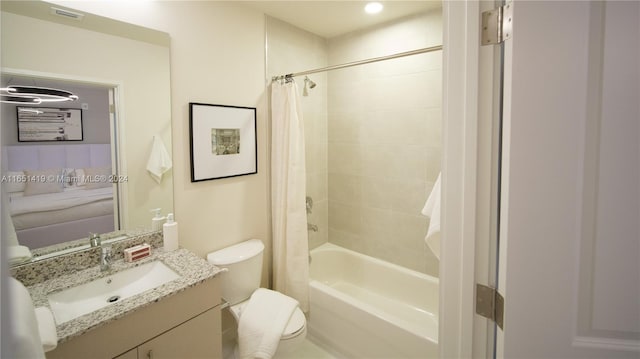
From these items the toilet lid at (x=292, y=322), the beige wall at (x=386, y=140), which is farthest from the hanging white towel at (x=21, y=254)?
the beige wall at (x=386, y=140)

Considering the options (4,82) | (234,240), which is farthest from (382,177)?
(4,82)

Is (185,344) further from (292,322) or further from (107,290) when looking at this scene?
(292,322)

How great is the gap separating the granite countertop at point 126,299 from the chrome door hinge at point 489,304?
49.1 inches

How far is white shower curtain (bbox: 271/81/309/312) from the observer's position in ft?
7.57

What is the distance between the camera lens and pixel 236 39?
2.23 metres

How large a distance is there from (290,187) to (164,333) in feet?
3.97

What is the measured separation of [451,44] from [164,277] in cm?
173

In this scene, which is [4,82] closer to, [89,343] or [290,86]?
[89,343]

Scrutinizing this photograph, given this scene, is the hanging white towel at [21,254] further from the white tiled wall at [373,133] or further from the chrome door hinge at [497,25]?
the chrome door hinge at [497,25]

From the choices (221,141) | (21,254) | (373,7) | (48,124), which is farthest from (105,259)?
(373,7)

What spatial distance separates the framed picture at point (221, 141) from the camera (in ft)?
6.67

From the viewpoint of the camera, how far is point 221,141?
2.18 m

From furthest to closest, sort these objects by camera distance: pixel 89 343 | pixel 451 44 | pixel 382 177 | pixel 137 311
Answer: pixel 382 177
pixel 137 311
pixel 89 343
pixel 451 44

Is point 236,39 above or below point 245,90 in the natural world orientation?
above
